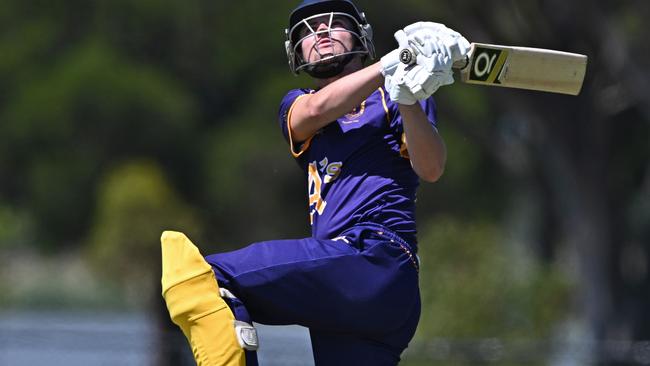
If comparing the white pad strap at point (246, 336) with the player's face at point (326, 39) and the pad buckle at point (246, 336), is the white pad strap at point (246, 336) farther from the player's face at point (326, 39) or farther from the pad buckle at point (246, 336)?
the player's face at point (326, 39)

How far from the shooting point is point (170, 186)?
1869 cm

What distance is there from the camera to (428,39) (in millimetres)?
3227

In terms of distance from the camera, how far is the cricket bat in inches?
133

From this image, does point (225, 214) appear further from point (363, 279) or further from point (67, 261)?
point (363, 279)

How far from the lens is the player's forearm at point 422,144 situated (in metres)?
3.38

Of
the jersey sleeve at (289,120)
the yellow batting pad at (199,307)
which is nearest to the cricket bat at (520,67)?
the jersey sleeve at (289,120)

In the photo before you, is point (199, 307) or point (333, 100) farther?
point (333, 100)

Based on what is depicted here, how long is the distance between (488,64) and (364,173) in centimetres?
47

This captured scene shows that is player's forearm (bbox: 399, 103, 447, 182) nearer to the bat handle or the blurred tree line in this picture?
the bat handle


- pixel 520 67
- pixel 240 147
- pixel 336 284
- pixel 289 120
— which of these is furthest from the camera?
pixel 240 147

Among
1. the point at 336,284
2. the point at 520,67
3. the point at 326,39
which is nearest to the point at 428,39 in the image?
the point at 520,67

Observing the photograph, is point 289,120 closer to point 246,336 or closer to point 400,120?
point 400,120

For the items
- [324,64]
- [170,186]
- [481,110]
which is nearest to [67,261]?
[170,186]

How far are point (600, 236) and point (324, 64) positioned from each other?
30.1 feet
